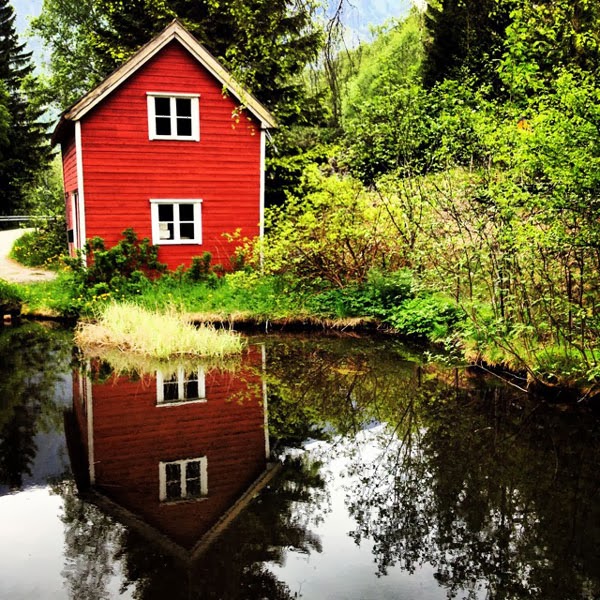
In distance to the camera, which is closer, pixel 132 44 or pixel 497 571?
pixel 497 571

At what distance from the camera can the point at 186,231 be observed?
19.6 meters

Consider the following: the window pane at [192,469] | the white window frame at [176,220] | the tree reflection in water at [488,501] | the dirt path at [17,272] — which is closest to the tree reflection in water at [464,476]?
the tree reflection in water at [488,501]

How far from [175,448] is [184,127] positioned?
14188 mm

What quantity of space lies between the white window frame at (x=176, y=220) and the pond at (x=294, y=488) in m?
7.99

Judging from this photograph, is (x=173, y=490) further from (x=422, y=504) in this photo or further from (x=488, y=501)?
(x=488, y=501)

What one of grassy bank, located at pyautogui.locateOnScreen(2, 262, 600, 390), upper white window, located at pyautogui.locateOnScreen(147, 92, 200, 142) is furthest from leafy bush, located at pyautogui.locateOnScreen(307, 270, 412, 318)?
upper white window, located at pyautogui.locateOnScreen(147, 92, 200, 142)

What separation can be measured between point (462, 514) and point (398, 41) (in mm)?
53289

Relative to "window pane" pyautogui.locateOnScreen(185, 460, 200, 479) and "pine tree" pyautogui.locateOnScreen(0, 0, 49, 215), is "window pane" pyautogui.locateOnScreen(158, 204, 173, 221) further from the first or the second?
"pine tree" pyautogui.locateOnScreen(0, 0, 49, 215)

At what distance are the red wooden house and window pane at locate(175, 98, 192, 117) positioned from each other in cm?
3

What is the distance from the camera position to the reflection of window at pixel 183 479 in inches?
256

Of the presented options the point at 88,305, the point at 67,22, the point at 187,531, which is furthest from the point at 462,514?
the point at 67,22

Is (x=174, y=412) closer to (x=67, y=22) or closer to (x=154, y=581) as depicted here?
(x=154, y=581)

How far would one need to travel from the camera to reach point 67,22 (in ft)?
119

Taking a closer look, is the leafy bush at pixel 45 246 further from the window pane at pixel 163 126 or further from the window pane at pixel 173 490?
the window pane at pixel 173 490
